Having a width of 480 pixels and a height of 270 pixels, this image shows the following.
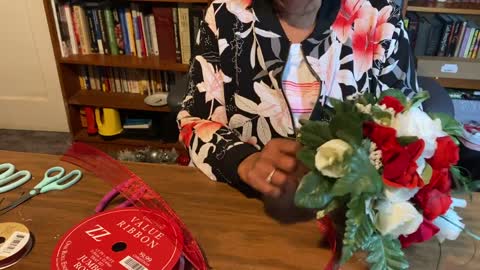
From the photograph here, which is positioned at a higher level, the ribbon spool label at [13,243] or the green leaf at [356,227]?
the green leaf at [356,227]

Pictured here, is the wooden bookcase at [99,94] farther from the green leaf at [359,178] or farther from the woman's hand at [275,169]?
the green leaf at [359,178]

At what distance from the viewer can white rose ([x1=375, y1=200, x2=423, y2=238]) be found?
57 cm

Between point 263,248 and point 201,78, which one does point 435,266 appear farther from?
point 201,78

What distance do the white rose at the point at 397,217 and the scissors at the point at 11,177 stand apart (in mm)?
698

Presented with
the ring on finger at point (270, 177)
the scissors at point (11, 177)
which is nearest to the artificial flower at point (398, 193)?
the ring on finger at point (270, 177)

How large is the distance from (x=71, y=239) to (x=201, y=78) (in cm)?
48

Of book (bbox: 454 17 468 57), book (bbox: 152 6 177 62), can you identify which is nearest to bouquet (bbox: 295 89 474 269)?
book (bbox: 454 17 468 57)

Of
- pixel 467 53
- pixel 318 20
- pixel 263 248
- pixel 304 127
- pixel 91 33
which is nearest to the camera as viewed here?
pixel 304 127

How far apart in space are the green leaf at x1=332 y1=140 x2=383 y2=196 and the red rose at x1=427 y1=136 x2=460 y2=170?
0.28ft

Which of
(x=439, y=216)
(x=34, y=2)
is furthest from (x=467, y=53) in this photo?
→ (x=34, y=2)

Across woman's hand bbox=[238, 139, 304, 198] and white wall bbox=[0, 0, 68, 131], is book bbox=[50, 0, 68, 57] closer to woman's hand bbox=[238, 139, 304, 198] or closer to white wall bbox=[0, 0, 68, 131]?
white wall bbox=[0, 0, 68, 131]

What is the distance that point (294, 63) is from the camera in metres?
1.03

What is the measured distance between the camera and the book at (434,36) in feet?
6.77

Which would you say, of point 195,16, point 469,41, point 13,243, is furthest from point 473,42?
point 13,243
